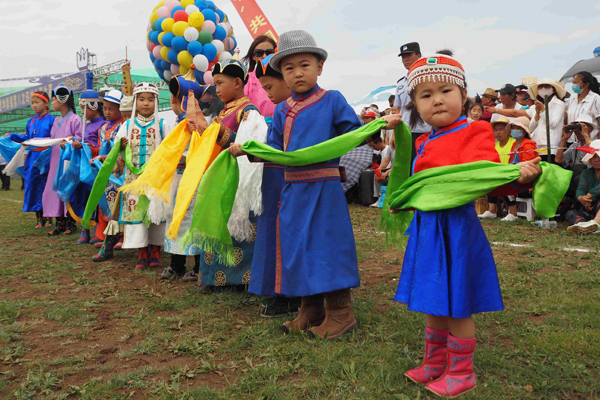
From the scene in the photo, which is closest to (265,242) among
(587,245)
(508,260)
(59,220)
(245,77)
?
Answer: (245,77)

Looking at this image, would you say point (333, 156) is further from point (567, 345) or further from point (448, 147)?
point (567, 345)

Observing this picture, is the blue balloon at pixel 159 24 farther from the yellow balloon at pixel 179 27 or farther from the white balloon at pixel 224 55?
the white balloon at pixel 224 55

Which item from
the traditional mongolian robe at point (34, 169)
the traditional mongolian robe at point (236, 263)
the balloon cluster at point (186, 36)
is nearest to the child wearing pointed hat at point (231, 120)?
the traditional mongolian robe at point (236, 263)

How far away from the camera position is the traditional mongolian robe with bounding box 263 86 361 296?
9.93ft

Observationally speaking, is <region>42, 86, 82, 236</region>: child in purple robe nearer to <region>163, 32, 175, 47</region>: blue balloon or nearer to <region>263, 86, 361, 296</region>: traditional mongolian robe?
<region>163, 32, 175, 47</region>: blue balloon

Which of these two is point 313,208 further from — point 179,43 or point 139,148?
point 179,43

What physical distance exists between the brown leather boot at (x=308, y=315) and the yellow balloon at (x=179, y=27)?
5.85 metres

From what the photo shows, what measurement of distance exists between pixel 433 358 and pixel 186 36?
669 cm

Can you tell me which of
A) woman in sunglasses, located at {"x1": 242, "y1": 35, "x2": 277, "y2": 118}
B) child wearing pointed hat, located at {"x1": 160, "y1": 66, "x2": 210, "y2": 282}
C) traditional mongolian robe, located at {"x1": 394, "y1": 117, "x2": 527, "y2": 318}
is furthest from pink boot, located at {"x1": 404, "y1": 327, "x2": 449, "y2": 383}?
woman in sunglasses, located at {"x1": 242, "y1": 35, "x2": 277, "y2": 118}

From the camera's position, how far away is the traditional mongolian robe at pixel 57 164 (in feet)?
25.0

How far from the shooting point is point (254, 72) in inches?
185

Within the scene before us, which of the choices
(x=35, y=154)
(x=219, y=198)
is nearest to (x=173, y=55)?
(x=35, y=154)

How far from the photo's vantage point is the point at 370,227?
771cm

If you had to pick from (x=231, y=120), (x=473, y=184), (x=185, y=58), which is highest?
(x=185, y=58)
